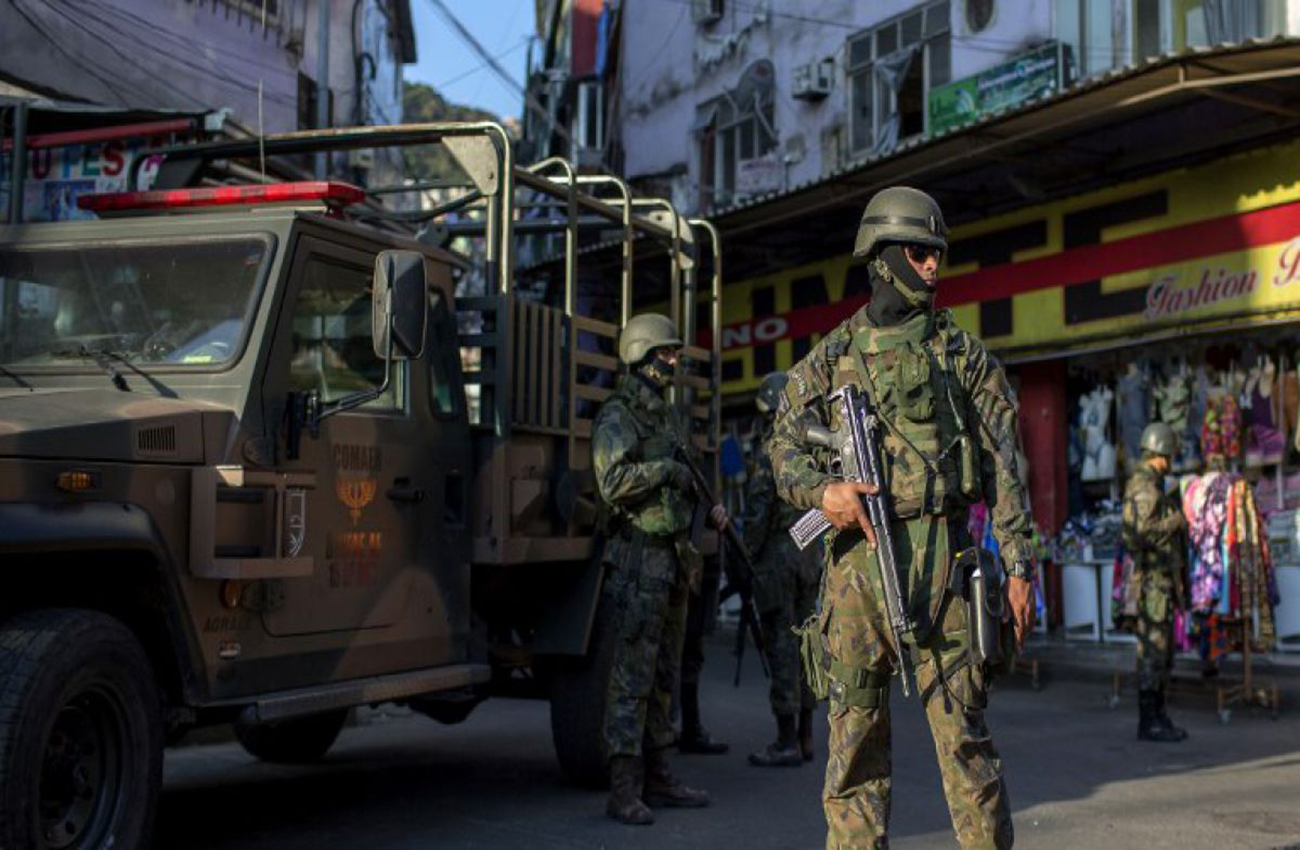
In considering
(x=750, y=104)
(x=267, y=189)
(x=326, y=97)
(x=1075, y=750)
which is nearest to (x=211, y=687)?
(x=267, y=189)

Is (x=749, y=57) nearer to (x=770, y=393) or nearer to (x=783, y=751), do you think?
(x=770, y=393)

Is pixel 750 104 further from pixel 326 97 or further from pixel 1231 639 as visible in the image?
pixel 1231 639

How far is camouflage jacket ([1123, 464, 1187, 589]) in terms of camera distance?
9.72 m

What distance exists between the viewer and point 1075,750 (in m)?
9.08

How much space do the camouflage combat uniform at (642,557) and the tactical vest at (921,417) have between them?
226 cm

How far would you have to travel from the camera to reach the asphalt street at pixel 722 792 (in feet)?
20.6

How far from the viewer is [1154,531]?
9.73 m

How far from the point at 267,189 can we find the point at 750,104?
15226mm

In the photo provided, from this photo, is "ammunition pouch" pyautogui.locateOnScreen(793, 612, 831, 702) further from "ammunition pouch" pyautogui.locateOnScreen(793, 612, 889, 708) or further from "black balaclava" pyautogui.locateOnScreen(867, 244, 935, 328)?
"black balaclava" pyautogui.locateOnScreen(867, 244, 935, 328)

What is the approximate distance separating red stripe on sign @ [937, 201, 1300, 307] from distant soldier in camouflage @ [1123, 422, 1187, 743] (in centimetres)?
267

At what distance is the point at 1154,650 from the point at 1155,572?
0.49 m

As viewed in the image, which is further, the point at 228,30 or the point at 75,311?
the point at 228,30

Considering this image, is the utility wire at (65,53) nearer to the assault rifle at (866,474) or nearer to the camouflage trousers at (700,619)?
the camouflage trousers at (700,619)

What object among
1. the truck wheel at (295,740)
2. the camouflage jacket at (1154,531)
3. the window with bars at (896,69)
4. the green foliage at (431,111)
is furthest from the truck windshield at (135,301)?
the green foliage at (431,111)
